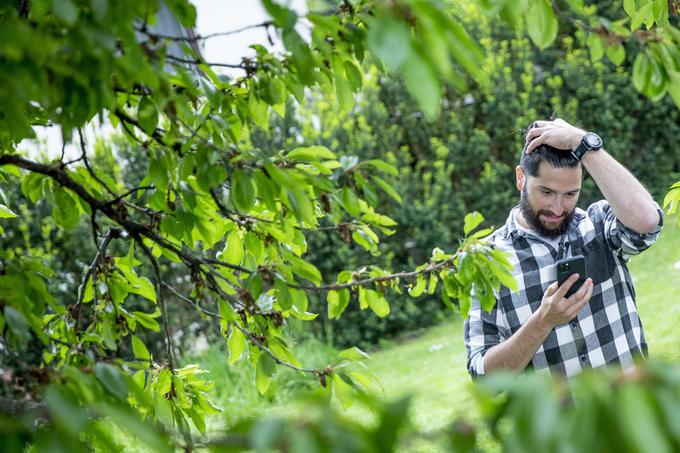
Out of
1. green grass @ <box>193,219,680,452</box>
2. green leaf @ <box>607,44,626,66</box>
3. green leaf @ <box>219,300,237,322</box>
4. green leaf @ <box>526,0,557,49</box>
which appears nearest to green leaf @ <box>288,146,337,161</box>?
green leaf @ <box>219,300,237,322</box>

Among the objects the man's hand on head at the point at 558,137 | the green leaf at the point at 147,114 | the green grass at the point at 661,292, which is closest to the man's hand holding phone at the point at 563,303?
the man's hand on head at the point at 558,137

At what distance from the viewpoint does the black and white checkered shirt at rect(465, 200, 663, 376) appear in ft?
9.35

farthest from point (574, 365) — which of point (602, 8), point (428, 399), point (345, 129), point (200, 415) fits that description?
point (602, 8)

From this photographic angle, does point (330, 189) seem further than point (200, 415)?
No

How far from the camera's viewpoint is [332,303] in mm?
2234

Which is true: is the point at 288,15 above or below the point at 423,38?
above

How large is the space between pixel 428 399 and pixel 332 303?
4.08 meters

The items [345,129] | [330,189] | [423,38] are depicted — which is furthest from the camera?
[345,129]

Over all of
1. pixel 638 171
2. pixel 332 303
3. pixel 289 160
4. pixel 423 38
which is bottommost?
pixel 332 303

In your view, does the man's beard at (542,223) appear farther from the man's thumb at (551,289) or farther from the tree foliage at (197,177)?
the tree foliage at (197,177)

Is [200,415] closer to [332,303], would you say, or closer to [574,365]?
[332,303]

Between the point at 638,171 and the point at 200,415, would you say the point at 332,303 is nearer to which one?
the point at 200,415

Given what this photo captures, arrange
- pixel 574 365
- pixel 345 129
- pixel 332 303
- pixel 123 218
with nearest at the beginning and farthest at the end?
1. pixel 123 218
2. pixel 332 303
3. pixel 574 365
4. pixel 345 129

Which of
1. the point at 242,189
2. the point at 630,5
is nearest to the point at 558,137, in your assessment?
the point at 630,5
